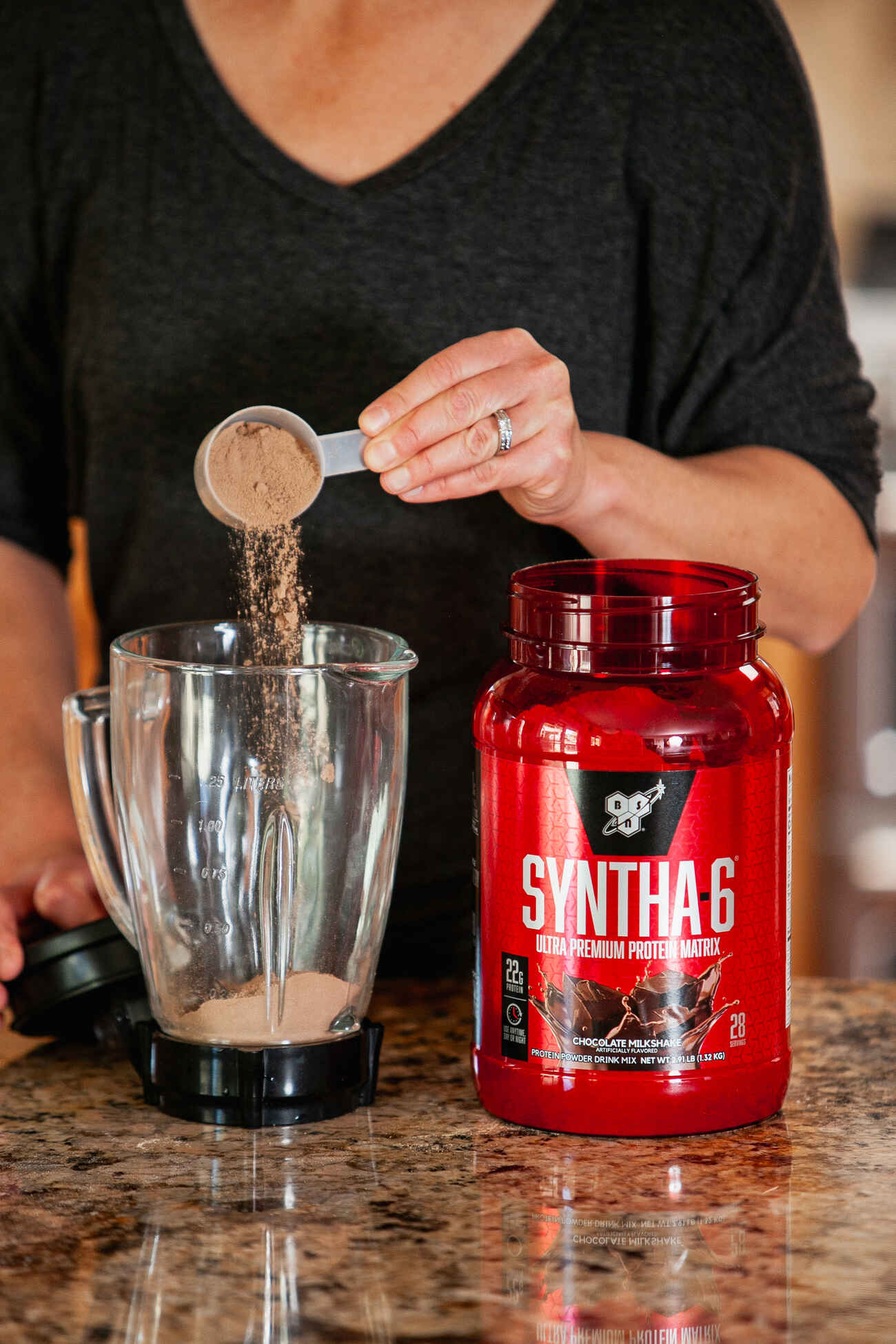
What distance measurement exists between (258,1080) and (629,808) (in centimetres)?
23

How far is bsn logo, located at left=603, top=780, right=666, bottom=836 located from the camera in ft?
2.15

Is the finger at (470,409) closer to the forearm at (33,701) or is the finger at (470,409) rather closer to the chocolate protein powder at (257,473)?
the chocolate protein powder at (257,473)

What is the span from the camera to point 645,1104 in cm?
69

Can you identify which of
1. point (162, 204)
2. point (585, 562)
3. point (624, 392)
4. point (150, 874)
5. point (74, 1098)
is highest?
point (162, 204)

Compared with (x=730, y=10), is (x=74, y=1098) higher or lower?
lower

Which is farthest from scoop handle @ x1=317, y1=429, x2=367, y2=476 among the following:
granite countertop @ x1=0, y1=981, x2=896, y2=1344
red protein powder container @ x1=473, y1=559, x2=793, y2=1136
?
granite countertop @ x1=0, y1=981, x2=896, y2=1344

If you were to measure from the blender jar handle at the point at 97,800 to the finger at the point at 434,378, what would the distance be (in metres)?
0.21

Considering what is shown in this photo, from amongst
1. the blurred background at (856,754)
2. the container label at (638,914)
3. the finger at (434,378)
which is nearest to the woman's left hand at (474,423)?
the finger at (434,378)

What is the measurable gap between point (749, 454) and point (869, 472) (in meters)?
0.11

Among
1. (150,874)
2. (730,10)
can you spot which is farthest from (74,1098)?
(730,10)

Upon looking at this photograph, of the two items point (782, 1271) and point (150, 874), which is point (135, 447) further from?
point (782, 1271)

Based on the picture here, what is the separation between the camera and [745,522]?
3.10ft

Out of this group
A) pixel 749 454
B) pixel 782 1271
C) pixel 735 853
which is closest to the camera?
pixel 782 1271

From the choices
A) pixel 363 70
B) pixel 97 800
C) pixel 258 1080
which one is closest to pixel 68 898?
pixel 97 800
